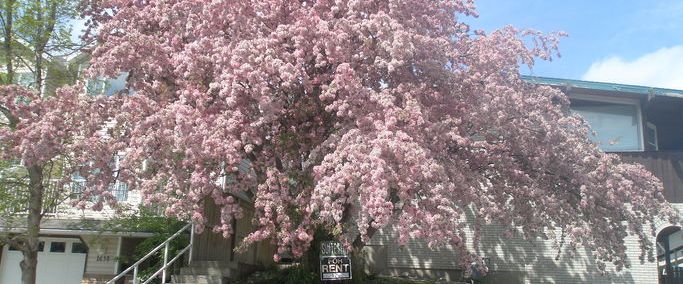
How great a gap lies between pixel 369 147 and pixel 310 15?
267 centimetres

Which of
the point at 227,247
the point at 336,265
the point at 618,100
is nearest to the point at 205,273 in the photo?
the point at 227,247

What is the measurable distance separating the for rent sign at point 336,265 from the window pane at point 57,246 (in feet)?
28.9

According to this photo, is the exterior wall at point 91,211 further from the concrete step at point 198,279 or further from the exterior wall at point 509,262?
the exterior wall at point 509,262

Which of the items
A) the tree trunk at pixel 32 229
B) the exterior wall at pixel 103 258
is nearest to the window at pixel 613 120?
the exterior wall at pixel 103 258

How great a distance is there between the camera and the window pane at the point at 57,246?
1620 cm

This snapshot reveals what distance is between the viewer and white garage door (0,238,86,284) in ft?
52.6

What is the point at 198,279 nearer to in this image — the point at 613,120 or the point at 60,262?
the point at 60,262

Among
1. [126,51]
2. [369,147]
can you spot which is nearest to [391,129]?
[369,147]

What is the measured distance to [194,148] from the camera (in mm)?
9141

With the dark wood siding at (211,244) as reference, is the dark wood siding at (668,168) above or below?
above

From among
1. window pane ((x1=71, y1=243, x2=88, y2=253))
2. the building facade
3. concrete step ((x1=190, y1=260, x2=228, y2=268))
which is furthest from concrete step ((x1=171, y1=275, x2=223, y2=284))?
window pane ((x1=71, y1=243, x2=88, y2=253))

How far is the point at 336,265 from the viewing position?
1060 cm

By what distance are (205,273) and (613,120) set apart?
432 inches

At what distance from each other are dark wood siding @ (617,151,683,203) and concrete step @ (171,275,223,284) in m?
9.84
